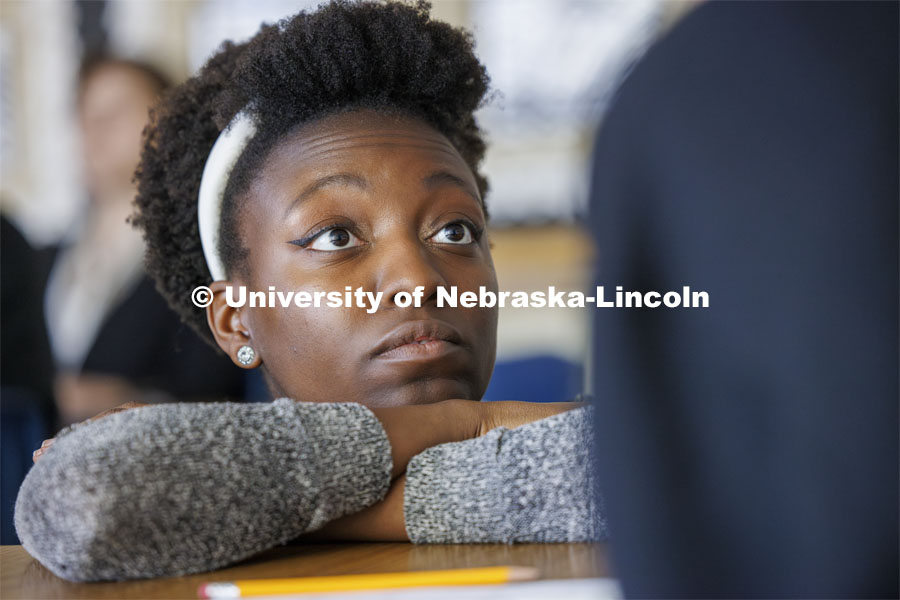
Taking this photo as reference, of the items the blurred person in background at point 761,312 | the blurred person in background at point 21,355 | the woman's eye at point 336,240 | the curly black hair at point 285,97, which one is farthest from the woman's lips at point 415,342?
the blurred person in background at point 21,355

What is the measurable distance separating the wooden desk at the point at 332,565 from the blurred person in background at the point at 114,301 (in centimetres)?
108

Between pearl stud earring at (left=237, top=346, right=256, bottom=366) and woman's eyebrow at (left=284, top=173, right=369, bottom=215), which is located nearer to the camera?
woman's eyebrow at (left=284, top=173, right=369, bottom=215)

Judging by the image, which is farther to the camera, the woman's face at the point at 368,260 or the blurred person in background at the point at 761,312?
the woman's face at the point at 368,260

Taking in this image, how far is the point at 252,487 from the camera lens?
2.03ft

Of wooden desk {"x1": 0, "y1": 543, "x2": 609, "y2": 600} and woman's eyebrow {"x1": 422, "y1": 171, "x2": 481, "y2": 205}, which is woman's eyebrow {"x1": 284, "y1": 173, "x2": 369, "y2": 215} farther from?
wooden desk {"x1": 0, "y1": 543, "x2": 609, "y2": 600}

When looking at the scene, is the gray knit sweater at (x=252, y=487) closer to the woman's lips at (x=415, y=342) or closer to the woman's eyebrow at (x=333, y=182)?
the woman's lips at (x=415, y=342)

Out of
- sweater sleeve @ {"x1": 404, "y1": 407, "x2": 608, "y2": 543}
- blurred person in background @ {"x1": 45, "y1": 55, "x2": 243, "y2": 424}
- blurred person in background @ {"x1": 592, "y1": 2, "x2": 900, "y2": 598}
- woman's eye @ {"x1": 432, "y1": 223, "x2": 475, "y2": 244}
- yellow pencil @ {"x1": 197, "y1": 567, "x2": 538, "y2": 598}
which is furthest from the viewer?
blurred person in background @ {"x1": 45, "y1": 55, "x2": 243, "y2": 424}

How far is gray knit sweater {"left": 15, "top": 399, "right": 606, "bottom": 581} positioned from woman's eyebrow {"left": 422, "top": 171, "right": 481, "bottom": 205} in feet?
1.43

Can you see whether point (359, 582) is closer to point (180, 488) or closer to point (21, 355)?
point (180, 488)

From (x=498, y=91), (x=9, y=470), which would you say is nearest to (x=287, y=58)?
(x=498, y=91)

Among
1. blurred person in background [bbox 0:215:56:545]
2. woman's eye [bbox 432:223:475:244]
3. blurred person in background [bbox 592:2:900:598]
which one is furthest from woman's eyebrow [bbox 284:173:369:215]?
blurred person in background [bbox 0:215:56:545]

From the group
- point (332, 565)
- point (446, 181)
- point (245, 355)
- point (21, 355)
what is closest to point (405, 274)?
point (446, 181)

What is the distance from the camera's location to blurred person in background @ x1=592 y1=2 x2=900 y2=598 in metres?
0.38

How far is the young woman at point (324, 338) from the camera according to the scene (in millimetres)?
613
